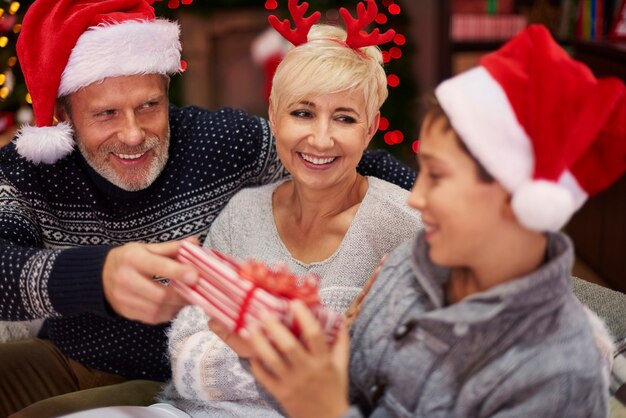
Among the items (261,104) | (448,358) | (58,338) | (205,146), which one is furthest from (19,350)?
(261,104)

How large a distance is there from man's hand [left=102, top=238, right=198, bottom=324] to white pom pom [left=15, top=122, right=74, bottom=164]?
1.92 ft

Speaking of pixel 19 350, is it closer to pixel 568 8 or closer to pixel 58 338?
pixel 58 338

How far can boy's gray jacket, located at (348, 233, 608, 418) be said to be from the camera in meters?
1.03

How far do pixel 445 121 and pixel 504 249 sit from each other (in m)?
0.22

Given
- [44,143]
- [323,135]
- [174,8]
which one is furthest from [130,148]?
[174,8]

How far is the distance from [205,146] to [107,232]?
0.36 m

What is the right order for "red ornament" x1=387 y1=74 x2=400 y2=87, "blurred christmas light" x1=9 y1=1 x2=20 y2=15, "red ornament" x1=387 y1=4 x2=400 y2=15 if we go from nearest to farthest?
"blurred christmas light" x1=9 y1=1 x2=20 y2=15 < "red ornament" x1=387 y1=4 x2=400 y2=15 < "red ornament" x1=387 y1=74 x2=400 y2=87

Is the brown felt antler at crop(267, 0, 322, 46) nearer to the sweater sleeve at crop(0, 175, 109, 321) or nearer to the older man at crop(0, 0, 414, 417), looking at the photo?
the older man at crop(0, 0, 414, 417)

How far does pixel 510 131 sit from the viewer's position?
40.0 inches

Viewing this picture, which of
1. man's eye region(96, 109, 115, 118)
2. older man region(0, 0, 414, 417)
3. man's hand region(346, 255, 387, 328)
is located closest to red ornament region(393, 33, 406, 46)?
older man region(0, 0, 414, 417)

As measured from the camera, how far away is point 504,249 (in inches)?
42.5

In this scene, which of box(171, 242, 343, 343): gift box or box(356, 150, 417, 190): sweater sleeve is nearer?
box(171, 242, 343, 343): gift box

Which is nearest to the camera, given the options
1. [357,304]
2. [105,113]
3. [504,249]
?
[504,249]

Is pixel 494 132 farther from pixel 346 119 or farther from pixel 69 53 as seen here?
pixel 69 53
